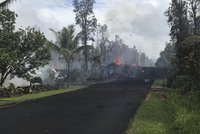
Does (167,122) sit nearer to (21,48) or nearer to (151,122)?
(151,122)

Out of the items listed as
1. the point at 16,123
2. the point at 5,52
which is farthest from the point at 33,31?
the point at 16,123

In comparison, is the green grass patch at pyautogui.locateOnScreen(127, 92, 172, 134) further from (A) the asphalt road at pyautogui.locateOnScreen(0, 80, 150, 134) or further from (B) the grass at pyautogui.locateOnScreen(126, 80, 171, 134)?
(A) the asphalt road at pyautogui.locateOnScreen(0, 80, 150, 134)

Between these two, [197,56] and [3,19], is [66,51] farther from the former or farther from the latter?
[197,56]

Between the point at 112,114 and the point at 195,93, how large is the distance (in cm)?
500

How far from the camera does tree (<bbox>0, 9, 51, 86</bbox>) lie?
28312 millimetres

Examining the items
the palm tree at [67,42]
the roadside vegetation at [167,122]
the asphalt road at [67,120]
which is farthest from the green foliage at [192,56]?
the palm tree at [67,42]

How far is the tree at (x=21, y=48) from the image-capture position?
92.9ft

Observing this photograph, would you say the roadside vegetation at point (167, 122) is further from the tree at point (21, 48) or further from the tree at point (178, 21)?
the tree at point (178, 21)

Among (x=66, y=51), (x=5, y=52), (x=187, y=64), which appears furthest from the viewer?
(x=66, y=51)

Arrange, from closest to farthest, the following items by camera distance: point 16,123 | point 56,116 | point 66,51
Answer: point 16,123
point 56,116
point 66,51

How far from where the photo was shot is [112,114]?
16.8 meters

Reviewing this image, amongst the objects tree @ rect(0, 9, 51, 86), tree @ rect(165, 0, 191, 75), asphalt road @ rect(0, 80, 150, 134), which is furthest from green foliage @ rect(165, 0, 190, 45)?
asphalt road @ rect(0, 80, 150, 134)

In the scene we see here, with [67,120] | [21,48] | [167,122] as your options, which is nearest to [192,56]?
[167,122]

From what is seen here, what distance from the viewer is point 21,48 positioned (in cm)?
3020
